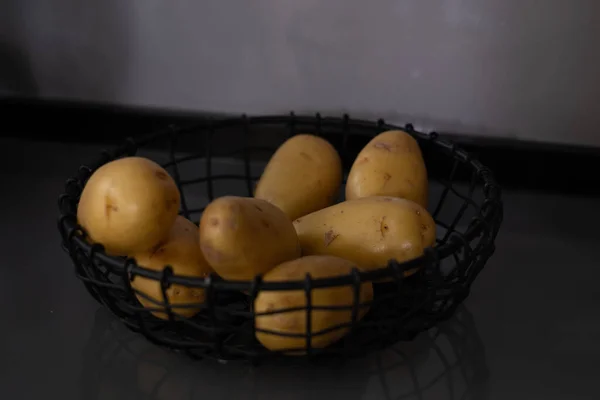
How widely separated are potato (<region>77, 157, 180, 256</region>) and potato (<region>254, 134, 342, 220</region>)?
5.6 inches

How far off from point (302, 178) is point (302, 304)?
19 cm

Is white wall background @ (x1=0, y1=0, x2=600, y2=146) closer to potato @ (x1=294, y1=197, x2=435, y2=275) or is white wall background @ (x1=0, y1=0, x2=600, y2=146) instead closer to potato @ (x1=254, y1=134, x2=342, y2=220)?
potato @ (x1=254, y1=134, x2=342, y2=220)

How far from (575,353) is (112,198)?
1.19 ft

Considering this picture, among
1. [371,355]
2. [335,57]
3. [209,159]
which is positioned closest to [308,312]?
[371,355]

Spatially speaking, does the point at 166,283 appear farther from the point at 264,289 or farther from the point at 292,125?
the point at 292,125

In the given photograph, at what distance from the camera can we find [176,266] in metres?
0.46

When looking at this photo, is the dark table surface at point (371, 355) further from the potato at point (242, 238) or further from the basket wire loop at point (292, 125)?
the basket wire loop at point (292, 125)

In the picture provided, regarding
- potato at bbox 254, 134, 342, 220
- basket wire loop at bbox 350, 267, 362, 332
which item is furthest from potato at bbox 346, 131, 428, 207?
basket wire loop at bbox 350, 267, 362, 332

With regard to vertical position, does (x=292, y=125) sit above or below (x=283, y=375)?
above

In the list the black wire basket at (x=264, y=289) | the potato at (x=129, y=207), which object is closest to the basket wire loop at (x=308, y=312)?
the black wire basket at (x=264, y=289)

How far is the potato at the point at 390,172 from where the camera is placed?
0.55 m

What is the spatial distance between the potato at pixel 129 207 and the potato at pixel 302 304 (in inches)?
3.3

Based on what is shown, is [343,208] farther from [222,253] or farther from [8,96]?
[8,96]

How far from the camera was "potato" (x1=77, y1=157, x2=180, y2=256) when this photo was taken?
440 millimetres
